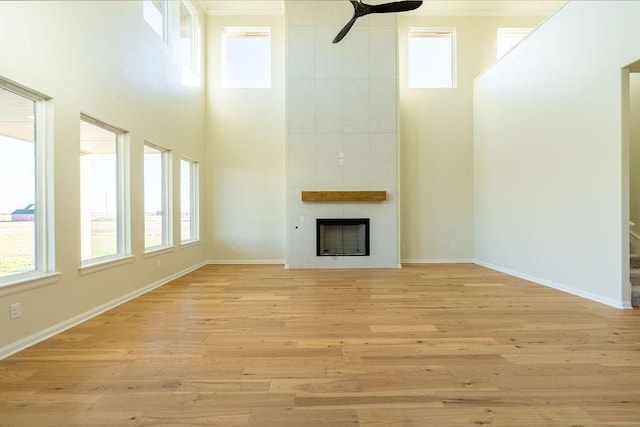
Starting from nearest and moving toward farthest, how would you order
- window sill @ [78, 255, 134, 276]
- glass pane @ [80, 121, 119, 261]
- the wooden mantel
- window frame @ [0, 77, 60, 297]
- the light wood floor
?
the light wood floor < window frame @ [0, 77, 60, 297] < window sill @ [78, 255, 134, 276] < glass pane @ [80, 121, 119, 261] < the wooden mantel

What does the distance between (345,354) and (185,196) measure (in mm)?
4935

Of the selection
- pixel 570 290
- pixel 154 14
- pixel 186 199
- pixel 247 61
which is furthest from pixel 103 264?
pixel 570 290

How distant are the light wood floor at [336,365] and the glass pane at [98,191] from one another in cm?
79

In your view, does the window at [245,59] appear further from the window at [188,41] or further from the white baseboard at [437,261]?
the white baseboard at [437,261]

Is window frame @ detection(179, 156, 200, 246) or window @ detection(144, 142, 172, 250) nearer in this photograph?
window @ detection(144, 142, 172, 250)

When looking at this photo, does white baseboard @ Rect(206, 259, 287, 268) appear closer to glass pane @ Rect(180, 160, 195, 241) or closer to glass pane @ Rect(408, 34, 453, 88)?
glass pane @ Rect(180, 160, 195, 241)

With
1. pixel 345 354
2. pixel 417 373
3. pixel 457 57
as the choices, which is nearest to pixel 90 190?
pixel 345 354

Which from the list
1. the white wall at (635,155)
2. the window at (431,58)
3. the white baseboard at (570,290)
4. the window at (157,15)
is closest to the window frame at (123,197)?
the window at (157,15)

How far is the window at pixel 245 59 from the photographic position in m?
7.07

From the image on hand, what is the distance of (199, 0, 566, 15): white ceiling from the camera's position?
6.62 meters

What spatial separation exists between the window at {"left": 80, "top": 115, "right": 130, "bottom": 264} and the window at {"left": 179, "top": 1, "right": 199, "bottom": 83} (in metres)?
2.51

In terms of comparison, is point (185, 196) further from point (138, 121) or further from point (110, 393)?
point (110, 393)

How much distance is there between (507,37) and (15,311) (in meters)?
9.10

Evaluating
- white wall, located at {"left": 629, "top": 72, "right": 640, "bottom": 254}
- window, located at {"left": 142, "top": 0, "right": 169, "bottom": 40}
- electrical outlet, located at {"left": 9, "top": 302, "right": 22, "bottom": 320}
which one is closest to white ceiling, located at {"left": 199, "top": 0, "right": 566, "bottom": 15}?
window, located at {"left": 142, "top": 0, "right": 169, "bottom": 40}
